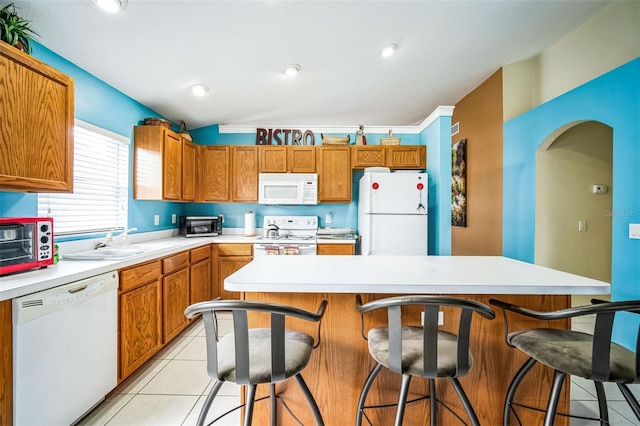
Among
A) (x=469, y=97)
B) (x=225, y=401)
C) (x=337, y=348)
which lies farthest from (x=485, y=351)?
(x=469, y=97)

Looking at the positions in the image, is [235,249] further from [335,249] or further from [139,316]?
[139,316]

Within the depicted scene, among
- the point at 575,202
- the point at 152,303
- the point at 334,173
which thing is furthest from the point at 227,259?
the point at 575,202

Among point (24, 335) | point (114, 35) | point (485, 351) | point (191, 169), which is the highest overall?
point (114, 35)

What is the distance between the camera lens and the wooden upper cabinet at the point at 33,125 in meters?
1.43

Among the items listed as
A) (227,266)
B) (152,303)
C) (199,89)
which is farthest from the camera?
(227,266)

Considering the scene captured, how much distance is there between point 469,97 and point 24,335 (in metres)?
5.11

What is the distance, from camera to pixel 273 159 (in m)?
3.93

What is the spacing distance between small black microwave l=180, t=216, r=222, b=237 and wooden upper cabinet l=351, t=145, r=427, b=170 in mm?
2107

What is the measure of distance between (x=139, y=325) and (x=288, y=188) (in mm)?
2304

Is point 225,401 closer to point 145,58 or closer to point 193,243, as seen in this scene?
point 193,243

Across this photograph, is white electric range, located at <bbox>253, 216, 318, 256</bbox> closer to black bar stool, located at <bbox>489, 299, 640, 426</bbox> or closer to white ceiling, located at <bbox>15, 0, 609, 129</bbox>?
white ceiling, located at <bbox>15, 0, 609, 129</bbox>

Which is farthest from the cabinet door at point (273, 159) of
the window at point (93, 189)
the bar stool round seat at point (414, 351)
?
the bar stool round seat at point (414, 351)

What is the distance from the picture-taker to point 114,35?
2.03 m

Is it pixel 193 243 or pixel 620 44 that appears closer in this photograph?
pixel 620 44
